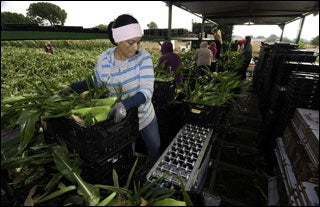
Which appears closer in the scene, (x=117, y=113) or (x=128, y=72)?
(x=117, y=113)

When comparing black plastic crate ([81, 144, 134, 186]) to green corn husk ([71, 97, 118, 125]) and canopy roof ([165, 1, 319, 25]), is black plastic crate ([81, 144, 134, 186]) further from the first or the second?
canopy roof ([165, 1, 319, 25])

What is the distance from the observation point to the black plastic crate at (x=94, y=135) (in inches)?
51.0

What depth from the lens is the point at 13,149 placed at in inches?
54.7

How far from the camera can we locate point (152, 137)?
2.35 m

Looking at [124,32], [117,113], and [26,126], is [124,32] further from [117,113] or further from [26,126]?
[26,126]

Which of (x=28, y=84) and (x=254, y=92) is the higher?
(x=28, y=84)

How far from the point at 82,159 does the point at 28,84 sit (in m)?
0.83

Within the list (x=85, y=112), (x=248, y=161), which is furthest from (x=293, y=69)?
(x=85, y=112)

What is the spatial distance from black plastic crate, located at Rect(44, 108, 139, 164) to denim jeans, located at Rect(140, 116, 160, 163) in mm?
666

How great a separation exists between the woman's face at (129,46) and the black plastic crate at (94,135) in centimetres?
54

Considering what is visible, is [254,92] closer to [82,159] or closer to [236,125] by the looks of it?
[236,125]

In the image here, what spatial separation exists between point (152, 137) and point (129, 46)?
1066mm

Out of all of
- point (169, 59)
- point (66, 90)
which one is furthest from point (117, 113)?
point (169, 59)

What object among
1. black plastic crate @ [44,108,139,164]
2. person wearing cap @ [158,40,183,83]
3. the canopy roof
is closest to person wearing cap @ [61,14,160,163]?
black plastic crate @ [44,108,139,164]
